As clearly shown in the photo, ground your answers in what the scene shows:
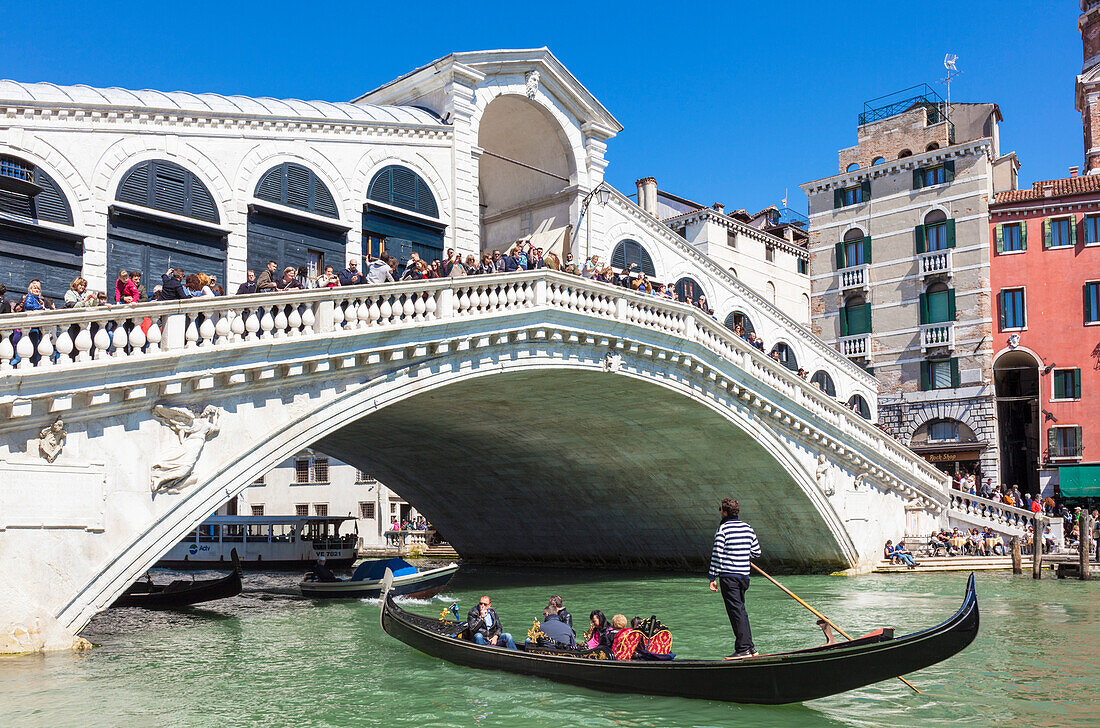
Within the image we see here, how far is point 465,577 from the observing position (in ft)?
76.1

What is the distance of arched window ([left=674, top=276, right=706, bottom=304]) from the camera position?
22422mm

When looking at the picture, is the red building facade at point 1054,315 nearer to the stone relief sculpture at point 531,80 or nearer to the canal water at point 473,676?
the canal water at point 473,676

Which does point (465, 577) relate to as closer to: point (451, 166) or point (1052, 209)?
point (451, 166)

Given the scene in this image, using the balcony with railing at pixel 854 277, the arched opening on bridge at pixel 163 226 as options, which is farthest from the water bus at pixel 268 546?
the balcony with railing at pixel 854 277

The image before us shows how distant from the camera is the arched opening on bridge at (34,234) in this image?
1152 centimetres

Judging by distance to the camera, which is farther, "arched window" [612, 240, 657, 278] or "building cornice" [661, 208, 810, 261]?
"building cornice" [661, 208, 810, 261]

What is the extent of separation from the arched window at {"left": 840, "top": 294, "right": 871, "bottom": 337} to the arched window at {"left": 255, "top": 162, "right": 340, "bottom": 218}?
19.2 m

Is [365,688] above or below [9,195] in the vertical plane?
below

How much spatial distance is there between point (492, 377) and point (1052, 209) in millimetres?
19423

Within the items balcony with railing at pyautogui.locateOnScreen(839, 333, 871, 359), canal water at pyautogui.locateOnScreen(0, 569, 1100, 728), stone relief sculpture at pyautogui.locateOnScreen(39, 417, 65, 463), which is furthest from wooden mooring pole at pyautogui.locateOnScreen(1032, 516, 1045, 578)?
stone relief sculpture at pyautogui.locateOnScreen(39, 417, 65, 463)

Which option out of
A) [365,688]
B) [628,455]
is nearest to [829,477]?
[628,455]

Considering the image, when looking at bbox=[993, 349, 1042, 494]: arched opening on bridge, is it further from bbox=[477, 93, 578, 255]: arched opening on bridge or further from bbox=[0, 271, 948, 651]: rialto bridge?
bbox=[477, 93, 578, 255]: arched opening on bridge

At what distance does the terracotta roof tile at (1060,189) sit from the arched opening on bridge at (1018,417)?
4.26 meters

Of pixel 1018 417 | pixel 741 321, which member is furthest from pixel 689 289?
pixel 1018 417
